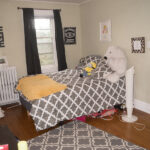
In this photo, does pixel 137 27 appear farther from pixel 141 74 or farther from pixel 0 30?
pixel 0 30

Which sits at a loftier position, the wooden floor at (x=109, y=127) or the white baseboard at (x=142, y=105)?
the white baseboard at (x=142, y=105)

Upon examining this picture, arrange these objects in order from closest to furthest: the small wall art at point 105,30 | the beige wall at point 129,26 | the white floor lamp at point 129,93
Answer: the white floor lamp at point 129,93 < the beige wall at point 129,26 < the small wall art at point 105,30

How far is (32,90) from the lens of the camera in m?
2.68

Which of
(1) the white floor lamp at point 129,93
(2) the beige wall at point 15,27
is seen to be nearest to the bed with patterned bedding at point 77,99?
(1) the white floor lamp at point 129,93

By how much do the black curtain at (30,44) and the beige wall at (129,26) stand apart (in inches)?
58.6

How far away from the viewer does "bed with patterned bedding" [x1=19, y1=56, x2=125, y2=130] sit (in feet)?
8.25

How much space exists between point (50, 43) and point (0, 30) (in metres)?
1.27

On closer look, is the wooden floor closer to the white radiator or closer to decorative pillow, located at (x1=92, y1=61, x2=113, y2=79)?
the white radiator

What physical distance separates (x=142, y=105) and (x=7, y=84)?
115 inches

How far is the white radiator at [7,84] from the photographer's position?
3.80 meters

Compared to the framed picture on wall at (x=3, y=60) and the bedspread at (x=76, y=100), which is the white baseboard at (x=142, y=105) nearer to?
the bedspread at (x=76, y=100)

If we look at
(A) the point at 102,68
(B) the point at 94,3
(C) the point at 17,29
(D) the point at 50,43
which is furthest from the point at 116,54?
(C) the point at 17,29

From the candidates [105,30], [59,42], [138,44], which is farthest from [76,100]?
[59,42]

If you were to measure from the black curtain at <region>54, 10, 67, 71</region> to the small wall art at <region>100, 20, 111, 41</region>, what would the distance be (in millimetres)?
1062
